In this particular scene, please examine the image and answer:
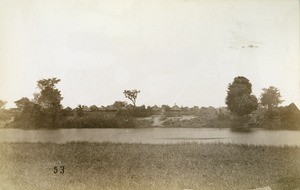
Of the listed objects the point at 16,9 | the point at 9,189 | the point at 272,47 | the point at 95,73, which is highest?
the point at 16,9

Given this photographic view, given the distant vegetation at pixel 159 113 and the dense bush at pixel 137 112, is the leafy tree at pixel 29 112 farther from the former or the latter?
the dense bush at pixel 137 112

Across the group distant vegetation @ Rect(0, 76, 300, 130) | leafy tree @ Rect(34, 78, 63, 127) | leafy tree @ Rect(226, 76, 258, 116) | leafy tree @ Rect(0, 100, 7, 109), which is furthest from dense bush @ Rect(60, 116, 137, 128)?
leafy tree @ Rect(226, 76, 258, 116)

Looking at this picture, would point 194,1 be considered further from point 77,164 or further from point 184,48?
point 77,164

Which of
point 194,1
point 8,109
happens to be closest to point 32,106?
point 8,109

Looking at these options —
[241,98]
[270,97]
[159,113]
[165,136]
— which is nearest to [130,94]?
[159,113]

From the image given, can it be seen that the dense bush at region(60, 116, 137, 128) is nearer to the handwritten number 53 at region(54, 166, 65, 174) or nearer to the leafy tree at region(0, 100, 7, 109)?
the handwritten number 53 at region(54, 166, 65, 174)

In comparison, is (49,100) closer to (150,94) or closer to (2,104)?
(2,104)
